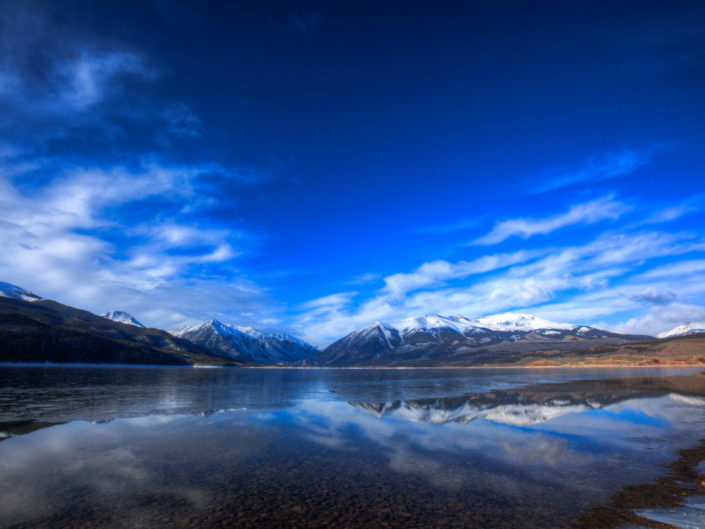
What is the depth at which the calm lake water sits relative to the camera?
1491 centimetres

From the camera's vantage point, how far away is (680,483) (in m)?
18.5

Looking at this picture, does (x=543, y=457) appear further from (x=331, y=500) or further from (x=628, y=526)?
(x=331, y=500)

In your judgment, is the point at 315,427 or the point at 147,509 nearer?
the point at 147,509

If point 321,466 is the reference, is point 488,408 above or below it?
below

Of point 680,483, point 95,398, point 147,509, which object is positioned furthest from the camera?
point 95,398

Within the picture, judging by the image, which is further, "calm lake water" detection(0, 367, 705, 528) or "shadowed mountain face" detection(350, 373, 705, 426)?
"shadowed mountain face" detection(350, 373, 705, 426)

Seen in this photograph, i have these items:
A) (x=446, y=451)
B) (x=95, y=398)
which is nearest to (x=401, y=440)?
(x=446, y=451)

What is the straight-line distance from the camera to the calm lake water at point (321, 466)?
1491 cm

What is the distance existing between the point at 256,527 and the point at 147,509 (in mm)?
5213

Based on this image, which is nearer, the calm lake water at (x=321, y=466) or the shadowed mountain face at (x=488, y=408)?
the calm lake water at (x=321, y=466)

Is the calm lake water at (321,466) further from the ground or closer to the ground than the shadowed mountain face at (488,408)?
further from the ground

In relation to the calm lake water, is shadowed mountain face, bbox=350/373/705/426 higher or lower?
lower

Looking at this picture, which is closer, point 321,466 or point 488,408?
point 321,466

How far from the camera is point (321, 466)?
22.1m
